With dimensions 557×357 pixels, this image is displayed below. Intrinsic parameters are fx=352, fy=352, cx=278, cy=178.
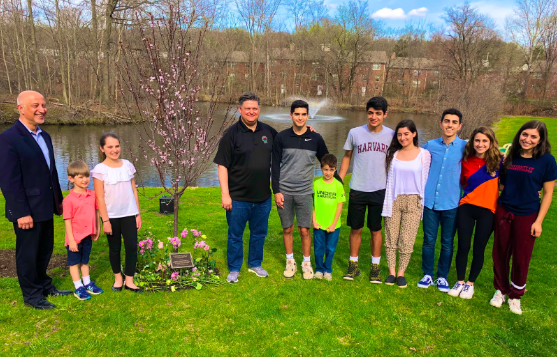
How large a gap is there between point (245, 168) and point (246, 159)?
0.34ft

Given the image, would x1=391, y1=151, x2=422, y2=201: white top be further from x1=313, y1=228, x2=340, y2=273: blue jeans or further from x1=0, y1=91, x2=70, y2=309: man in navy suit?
x1=0, y1=91, x2=70, y2=309: man in navy suit

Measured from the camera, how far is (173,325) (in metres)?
3.46

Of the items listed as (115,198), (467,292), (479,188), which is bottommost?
(467,292)

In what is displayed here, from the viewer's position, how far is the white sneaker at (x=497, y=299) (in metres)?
3.93

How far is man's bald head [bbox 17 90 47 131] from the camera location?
340 cm

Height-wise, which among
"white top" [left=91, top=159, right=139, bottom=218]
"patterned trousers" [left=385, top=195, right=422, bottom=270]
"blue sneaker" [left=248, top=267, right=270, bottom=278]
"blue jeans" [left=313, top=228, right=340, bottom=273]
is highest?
"white top" [left=91, top=159, right=139, bottom=218]

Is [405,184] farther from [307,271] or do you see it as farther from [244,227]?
[244,227]

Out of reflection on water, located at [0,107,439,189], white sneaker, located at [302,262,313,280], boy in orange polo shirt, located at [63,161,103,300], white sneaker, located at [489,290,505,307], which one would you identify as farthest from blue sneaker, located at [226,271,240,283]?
reflection on water, located at [0,107,439,189]

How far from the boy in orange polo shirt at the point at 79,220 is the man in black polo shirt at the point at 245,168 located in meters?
1.40

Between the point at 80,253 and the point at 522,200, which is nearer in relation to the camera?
the point at 522,200

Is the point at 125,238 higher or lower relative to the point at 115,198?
lower

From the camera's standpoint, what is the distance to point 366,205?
4195mm

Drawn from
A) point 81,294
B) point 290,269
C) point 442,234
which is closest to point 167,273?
point 81,294

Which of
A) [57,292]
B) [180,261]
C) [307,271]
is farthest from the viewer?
[307,271]
